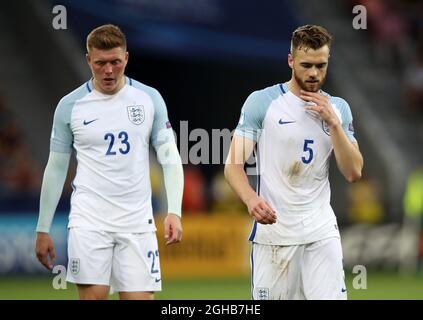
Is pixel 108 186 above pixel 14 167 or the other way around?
the other way around

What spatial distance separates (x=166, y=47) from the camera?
1972 cm

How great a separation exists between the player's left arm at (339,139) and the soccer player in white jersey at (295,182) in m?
0.07

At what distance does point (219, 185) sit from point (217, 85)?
373 cm

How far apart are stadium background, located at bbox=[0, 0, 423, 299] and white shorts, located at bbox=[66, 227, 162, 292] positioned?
642 centimetres

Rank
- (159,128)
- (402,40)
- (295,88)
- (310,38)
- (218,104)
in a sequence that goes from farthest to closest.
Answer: (402,40)
(218,104)
(159,128)
(295,88)
(310,38)

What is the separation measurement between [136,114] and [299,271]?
1.67m

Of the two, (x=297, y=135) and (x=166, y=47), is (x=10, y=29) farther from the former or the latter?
(x=297, y=135)

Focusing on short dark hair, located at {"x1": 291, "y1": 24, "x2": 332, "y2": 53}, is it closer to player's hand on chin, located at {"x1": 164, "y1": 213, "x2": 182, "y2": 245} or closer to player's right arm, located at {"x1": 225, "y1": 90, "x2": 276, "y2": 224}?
player's right arm, located at {"x1": 225, "y1": 90, "x2": 276, "y2": 224}

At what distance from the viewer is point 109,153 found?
28.3 ft

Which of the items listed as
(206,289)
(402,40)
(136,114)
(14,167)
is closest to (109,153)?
(136,114)

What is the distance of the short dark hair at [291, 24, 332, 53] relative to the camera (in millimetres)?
8188

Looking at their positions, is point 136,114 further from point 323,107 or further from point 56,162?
point 323,107

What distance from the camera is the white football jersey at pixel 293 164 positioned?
8.36 m

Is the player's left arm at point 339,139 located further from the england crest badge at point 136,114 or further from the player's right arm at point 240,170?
the england crest badge at point 136,114
